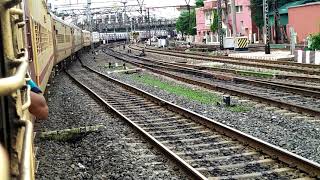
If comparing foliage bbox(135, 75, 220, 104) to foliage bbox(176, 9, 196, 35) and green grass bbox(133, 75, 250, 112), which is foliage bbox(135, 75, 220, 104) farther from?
foliage bbox(176, 9, 196, 35)

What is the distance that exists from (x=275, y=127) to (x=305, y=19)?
35.3m

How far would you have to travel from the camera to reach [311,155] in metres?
6.92

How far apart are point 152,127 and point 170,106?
217 centimetres

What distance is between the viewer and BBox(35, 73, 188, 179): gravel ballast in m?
6.80

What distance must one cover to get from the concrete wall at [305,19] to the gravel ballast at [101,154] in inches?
1273

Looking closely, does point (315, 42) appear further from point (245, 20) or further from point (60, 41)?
point (245, 20)

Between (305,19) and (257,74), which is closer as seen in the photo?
(257,74)

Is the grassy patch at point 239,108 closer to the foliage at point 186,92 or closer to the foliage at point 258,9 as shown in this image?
the foliage at point 186,92

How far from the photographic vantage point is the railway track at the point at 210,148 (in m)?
6.18

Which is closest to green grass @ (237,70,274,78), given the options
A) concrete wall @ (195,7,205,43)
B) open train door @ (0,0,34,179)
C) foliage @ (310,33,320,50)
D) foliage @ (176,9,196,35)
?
foliage @ (310,33,320,50)

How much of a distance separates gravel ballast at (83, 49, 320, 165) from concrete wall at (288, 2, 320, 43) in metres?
31.3

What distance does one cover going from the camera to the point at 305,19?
42.2 m

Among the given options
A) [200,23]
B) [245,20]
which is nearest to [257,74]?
[245,20]

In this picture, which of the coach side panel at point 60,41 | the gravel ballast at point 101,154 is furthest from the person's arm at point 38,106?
the coach side panel at point 60,41
